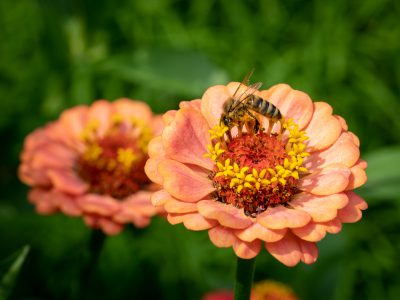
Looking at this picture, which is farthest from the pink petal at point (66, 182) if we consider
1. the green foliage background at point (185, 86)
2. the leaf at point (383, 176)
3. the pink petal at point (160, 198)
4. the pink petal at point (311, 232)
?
the leaf at point (383, 176)

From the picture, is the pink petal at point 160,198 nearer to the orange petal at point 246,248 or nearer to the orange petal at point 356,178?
the orange petal at point 246,248

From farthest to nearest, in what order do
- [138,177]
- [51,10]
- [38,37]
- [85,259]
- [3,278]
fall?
1. [38,37]
2. [51,10]
3. [138,177]
4. [85,259]
5. [3,278]

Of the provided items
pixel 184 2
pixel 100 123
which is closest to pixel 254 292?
pixel 100 123

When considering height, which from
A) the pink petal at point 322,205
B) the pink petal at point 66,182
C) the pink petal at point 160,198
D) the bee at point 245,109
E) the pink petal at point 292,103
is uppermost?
the pink petal at point 292,103

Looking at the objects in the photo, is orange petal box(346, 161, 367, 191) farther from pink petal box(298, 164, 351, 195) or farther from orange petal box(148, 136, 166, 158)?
orange petal box(148, 136, 166, 158)

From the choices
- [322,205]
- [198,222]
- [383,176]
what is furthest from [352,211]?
[383,176]

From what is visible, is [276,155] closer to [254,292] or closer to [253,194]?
[253,194]

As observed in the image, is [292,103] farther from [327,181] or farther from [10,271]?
[10,271]
